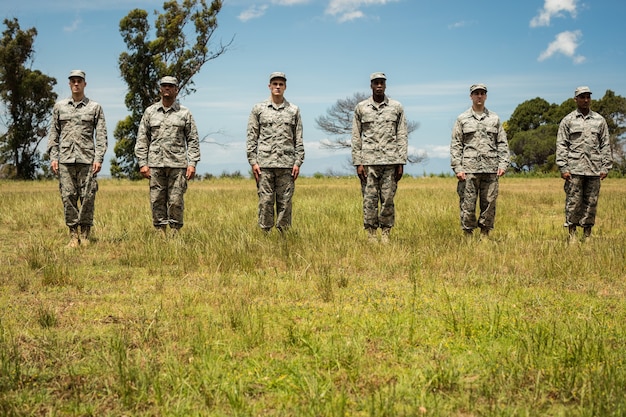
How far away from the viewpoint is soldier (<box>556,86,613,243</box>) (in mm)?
9539

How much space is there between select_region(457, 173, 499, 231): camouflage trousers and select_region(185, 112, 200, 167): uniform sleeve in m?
3.92

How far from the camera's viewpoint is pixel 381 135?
8859mm

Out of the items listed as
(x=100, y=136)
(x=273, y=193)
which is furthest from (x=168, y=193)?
(x=273, y=193)

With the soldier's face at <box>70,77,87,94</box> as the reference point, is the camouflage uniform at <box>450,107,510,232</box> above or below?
below

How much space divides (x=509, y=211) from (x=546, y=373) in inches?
422

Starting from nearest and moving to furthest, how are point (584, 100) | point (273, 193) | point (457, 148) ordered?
1. point (273, 193)
2. point (457, 148)
3. point (584, 100)

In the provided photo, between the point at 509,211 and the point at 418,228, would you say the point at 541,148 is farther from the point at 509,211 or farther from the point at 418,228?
the point at 418,228

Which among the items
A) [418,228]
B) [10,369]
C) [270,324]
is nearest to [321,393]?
[270,324]

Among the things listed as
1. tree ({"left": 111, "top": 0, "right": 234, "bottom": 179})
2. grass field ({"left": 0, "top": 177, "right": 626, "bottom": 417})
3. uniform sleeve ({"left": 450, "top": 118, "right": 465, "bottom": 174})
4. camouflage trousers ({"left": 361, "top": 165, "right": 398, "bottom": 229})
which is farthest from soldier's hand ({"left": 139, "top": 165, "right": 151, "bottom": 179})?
tree ({"left": 111, "top": 0, "right": 234, "bottom": 179})

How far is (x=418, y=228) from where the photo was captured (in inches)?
413

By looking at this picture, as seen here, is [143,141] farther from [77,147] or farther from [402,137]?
[402,137]

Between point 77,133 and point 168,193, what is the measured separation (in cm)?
155

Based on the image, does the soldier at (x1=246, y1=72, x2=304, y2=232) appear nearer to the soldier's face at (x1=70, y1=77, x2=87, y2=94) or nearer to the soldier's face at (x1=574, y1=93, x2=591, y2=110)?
the soldier's face at (x1=70, y1=77, x2=87, y2=94)

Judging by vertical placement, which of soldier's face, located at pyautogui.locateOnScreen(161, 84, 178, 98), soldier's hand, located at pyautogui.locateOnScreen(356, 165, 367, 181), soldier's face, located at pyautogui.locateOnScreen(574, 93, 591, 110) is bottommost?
soldier's hand, located at pyautogui.locateOnScreen(356, 165, 367, 181)
